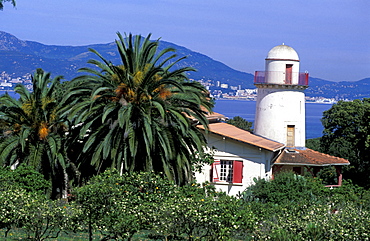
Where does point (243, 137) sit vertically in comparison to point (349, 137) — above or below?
above

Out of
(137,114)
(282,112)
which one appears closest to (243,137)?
(282,112)

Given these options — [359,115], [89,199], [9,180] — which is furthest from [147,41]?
[359,115]

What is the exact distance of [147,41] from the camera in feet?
87.1

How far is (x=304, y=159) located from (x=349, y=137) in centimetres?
1608

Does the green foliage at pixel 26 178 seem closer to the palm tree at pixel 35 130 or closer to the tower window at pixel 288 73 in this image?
the palm tree at pixel 35 130

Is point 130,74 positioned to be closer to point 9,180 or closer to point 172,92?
point 172,92

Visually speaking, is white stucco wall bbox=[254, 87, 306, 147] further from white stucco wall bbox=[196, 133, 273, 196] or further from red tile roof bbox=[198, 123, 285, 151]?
white stucco wall bbox=[196, 133, 273, 196]

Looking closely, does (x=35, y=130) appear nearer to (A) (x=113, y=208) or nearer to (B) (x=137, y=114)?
(B) (x=137, y=114)

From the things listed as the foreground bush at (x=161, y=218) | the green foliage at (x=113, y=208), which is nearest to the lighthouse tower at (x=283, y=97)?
the foreground bush at (x=161, y=218)

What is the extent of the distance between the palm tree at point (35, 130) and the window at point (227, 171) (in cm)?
1091

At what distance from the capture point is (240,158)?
117 feet

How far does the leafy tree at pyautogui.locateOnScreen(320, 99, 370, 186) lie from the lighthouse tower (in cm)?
946

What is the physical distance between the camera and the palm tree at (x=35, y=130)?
2615 cm

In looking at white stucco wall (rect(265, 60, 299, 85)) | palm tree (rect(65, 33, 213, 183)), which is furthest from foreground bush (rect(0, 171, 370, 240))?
white stucco wall (rect(265, 60, 299, 85))
